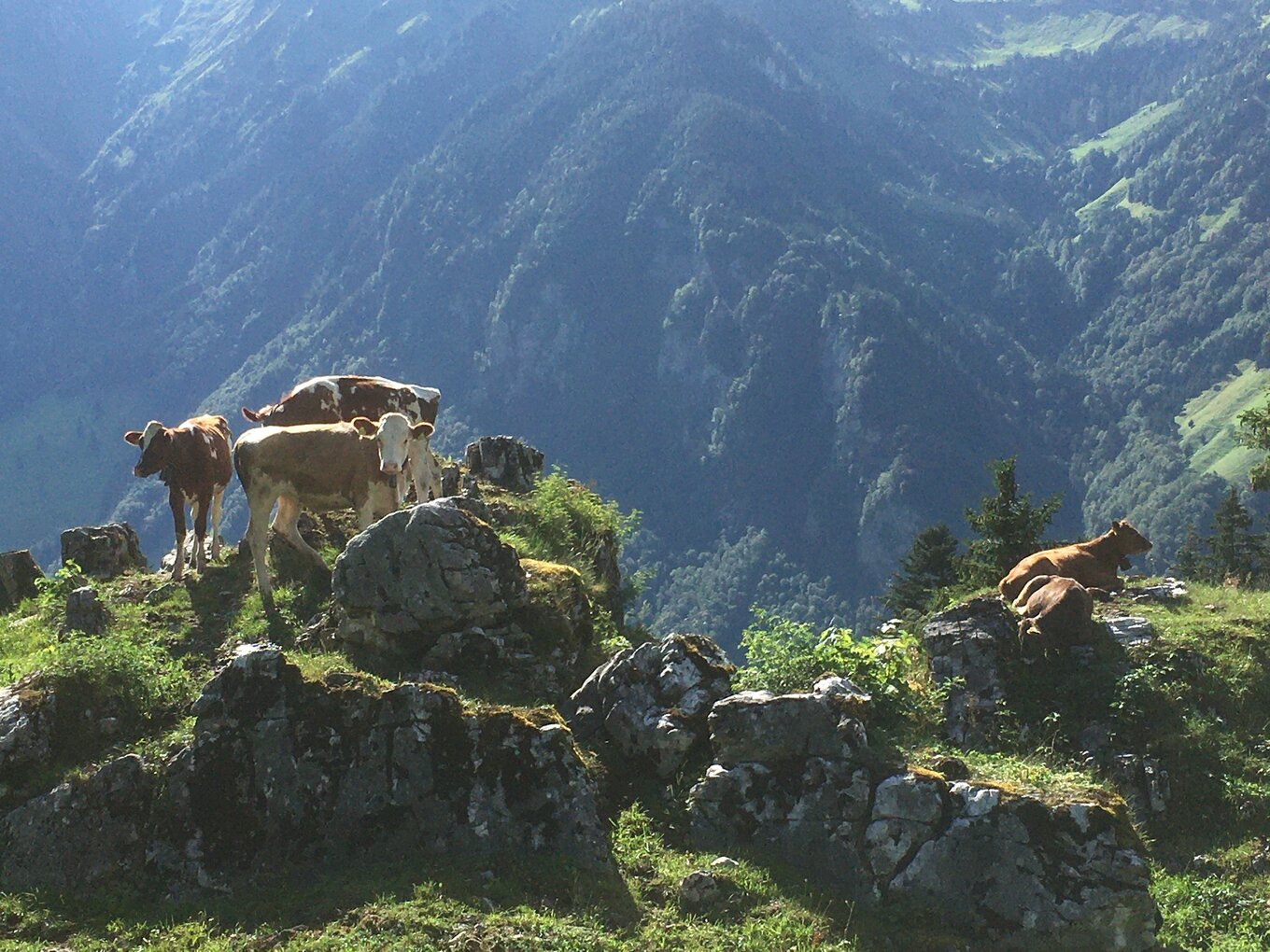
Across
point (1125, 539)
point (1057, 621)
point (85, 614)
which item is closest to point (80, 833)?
point (85, 614)

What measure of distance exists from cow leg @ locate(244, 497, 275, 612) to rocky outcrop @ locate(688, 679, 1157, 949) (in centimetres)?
747

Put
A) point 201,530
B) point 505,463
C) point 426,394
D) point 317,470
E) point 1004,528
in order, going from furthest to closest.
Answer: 1. point 426,394
2. point 1004,528
3. point 505,463
4. point 201,530
5. point 317,470

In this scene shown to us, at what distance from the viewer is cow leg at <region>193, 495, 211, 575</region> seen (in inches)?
814

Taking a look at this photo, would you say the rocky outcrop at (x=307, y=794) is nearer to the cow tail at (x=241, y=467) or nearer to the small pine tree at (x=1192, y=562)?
the cow tail at (x=241, y=467)

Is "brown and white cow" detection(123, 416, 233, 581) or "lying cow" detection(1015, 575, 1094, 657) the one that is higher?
"brown and white cow" detection(123, 416, 233, 581)

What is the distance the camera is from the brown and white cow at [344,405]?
82.4ft

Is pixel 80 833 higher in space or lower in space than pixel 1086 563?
lower

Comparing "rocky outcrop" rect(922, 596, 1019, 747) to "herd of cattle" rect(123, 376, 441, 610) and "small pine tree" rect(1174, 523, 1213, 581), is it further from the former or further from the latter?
"small pine tree" rect(1174, 523, 1213, 581)

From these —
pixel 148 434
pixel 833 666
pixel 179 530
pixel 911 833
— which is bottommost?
pixel 911 833

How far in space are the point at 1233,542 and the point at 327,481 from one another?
195 ft

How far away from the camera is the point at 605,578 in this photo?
22.2 meters

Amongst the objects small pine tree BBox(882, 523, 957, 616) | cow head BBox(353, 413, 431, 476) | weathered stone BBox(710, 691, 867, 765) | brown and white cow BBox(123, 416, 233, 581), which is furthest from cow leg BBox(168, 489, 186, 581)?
small pine tree BBox(882, 523, 957, 616)

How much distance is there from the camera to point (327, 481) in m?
19.0

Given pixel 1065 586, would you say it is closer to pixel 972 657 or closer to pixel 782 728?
pixel 972 657
